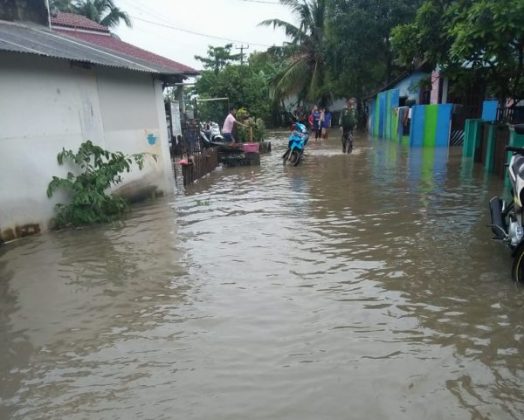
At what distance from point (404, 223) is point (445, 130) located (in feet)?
41.7

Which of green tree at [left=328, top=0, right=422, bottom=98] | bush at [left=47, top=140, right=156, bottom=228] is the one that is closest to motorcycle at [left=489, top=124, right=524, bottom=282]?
bush at [left=47, top=140, right=156, bottom=228]

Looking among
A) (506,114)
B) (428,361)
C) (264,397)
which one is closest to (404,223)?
(428,361)

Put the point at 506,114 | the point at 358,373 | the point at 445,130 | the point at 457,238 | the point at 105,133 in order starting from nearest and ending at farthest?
the point at 358,373 < the point at 457,238 < the point at 105,133 < the point at 506,114 < the point at 445,130

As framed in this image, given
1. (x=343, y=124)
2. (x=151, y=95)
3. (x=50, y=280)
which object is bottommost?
(x=50, y=280)

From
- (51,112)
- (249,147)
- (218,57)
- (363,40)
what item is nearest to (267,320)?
(51,112)

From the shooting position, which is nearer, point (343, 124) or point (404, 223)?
point (404, 223)

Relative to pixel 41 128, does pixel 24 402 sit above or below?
below

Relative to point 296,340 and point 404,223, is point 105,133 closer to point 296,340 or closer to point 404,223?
point 404,223

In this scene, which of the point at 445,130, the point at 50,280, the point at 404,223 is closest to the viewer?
the point at 50,280

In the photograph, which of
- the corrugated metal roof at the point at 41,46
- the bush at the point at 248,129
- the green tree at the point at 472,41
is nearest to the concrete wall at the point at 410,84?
the bush at the point at 248,129

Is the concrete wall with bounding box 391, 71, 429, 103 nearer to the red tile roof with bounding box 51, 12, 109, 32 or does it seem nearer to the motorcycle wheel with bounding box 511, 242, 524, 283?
the red tile roof with bounding box 51, 12, 109, 32

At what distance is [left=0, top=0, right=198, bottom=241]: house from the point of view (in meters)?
6.47

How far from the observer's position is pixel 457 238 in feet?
19.7

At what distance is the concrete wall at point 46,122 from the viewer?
6457 mm
